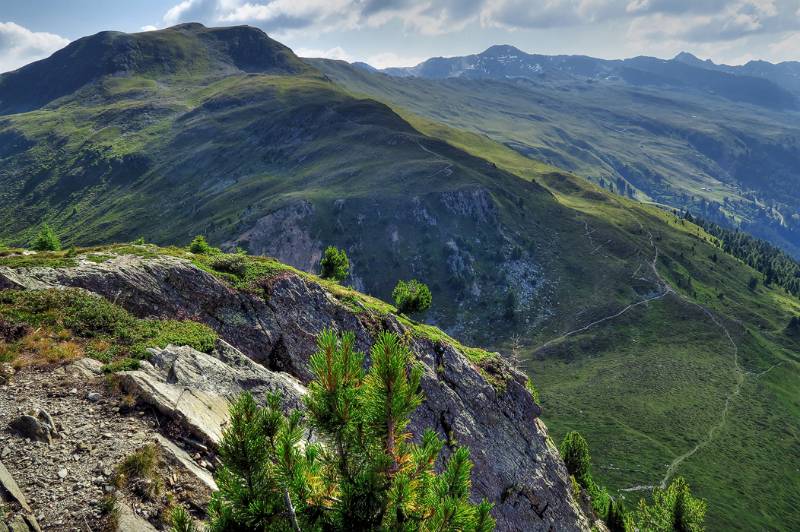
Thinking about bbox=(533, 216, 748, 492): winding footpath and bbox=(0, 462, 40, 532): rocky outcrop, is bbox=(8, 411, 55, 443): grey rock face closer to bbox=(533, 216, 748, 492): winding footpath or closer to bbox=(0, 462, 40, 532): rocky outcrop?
bbox=(0, 462, 40, 532): rocky outcrop

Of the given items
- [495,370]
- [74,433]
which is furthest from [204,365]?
[495,370]

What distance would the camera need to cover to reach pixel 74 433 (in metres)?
15.6

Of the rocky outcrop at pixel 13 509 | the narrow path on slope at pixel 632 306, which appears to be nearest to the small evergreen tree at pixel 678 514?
the rocky outcrop at pixel 13 509

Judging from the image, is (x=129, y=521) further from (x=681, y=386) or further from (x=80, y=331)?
(x=681, y=386)

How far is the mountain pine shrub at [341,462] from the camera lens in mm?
8375

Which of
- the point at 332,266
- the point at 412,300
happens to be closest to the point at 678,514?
the point at 412,300

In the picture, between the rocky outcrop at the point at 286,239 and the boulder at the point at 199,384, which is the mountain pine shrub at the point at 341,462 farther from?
the rocky outcrop at the point at 286,239

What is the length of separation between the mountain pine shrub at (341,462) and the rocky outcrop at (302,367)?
40.4 ft

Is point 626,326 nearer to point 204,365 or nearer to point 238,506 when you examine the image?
point 204,365

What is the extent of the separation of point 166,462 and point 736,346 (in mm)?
179633

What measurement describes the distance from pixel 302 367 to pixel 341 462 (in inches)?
1071

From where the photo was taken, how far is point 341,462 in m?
9.18

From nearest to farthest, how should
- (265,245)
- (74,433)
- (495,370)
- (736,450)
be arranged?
(74,433) → (495,370) → (736,450) → (265,245)

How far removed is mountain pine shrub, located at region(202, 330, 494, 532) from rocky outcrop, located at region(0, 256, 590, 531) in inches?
485
